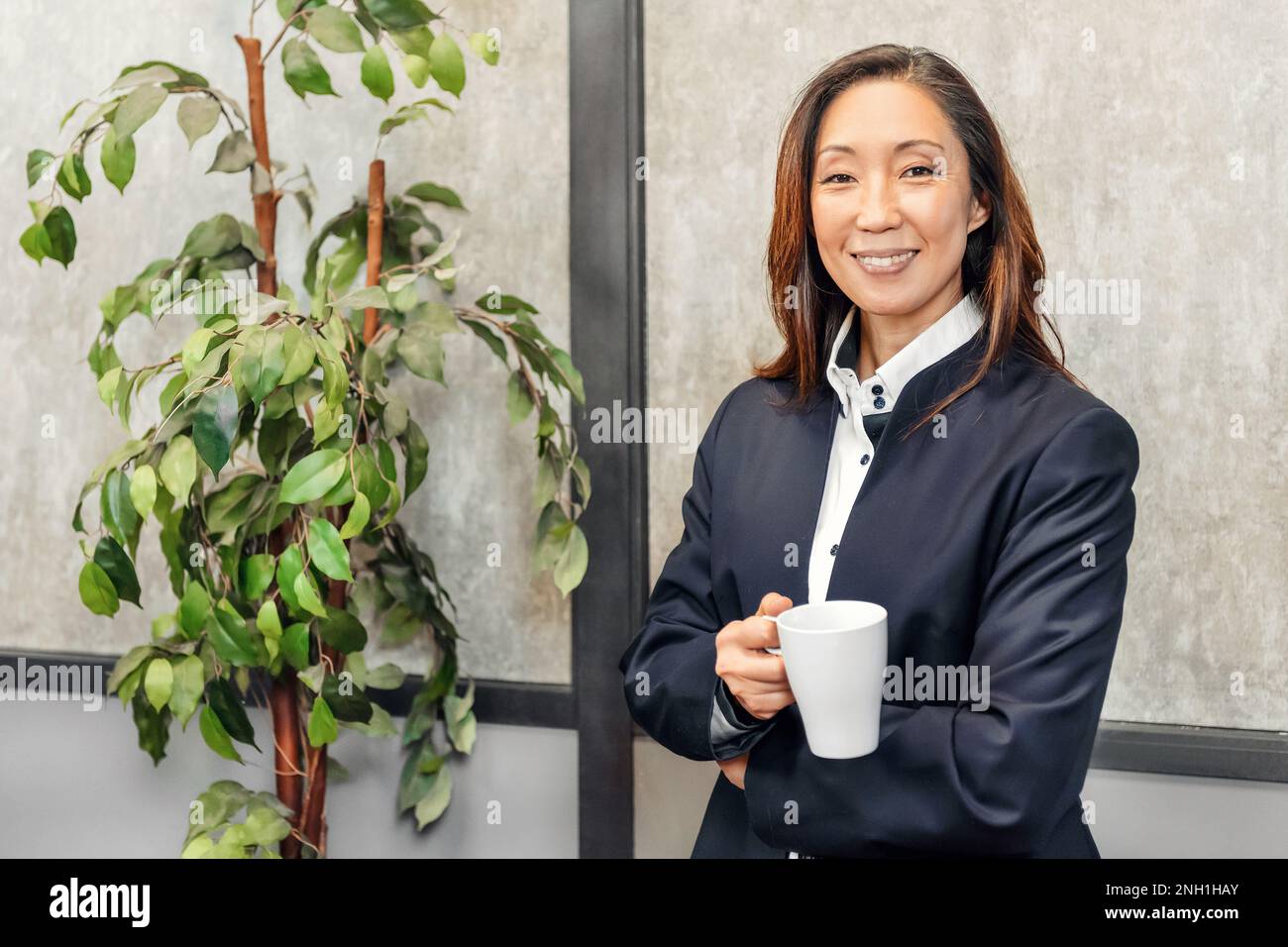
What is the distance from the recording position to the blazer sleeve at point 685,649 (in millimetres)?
1166

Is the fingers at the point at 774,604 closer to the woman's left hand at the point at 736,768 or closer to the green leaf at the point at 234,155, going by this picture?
the woman's left hand at the point at 736,768

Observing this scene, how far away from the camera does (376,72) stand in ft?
5.11

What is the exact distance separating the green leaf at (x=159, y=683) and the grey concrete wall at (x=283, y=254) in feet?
1.40

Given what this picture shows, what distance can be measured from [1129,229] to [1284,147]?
0.68 feet

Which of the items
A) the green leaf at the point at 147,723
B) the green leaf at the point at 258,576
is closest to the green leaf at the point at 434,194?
the green leaf at the point at 258,576

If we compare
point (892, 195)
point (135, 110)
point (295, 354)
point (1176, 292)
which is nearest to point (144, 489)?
point (295, 354)

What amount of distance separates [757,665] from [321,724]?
2.66ft

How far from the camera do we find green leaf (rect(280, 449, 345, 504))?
139 centimetres

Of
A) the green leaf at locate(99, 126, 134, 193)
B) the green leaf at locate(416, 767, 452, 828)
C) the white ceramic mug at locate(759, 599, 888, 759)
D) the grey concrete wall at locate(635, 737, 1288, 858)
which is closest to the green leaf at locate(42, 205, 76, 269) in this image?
the green leaf at locate(99, 126, 134, 193)

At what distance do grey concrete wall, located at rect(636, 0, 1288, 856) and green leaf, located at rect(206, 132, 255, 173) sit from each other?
2.82 ft

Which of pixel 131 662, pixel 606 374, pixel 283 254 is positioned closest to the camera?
pixel 131 662

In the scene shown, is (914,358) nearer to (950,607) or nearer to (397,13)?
(950,607)

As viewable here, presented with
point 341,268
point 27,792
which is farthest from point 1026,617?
point 27,792
